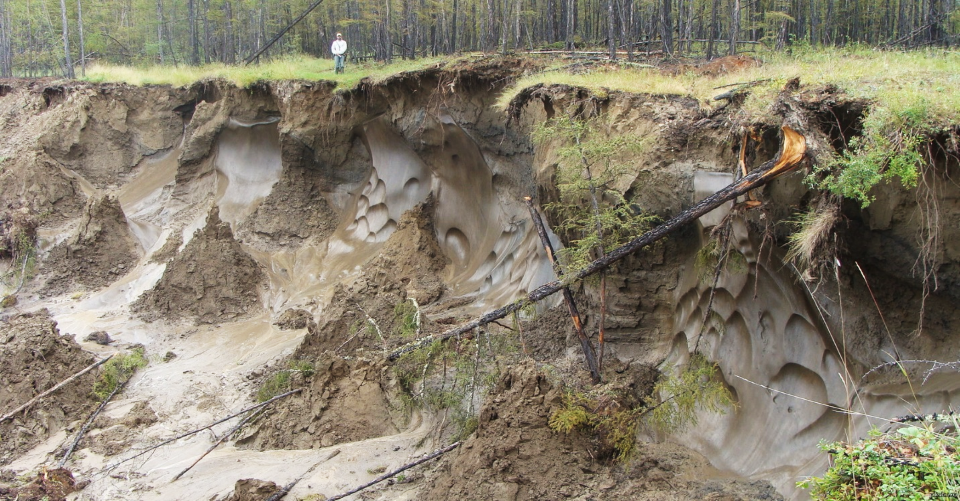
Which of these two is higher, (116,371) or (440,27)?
(440,27)

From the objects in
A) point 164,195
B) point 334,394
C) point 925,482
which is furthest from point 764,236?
point 164,195

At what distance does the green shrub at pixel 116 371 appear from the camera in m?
10.8

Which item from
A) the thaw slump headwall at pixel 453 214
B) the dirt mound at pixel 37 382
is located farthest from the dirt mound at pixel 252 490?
the thaw slump headwall at pixel 453 214

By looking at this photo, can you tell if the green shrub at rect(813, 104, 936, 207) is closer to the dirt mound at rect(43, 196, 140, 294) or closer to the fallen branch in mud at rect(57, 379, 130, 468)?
the fallen branch in mud at rect(57, 379, 130, 468)

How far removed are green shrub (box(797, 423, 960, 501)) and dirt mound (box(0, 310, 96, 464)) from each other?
923 centimetres

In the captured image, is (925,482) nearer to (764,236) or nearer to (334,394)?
(764,236)

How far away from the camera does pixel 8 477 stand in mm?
8547

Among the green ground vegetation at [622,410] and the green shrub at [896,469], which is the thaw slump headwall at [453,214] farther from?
the green shrub at [896,469]

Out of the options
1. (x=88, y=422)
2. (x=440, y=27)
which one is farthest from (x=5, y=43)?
(x=88, y=422)

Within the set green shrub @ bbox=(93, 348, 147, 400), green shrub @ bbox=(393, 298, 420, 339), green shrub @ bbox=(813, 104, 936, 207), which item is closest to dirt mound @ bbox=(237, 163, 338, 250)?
green shrub @ bbox=(93, 348, 147, 400)

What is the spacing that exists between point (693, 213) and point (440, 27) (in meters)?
23.0

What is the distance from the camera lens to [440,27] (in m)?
28.1

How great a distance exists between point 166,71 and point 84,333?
10.1 m

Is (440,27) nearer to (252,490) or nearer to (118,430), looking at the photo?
(118,430)
